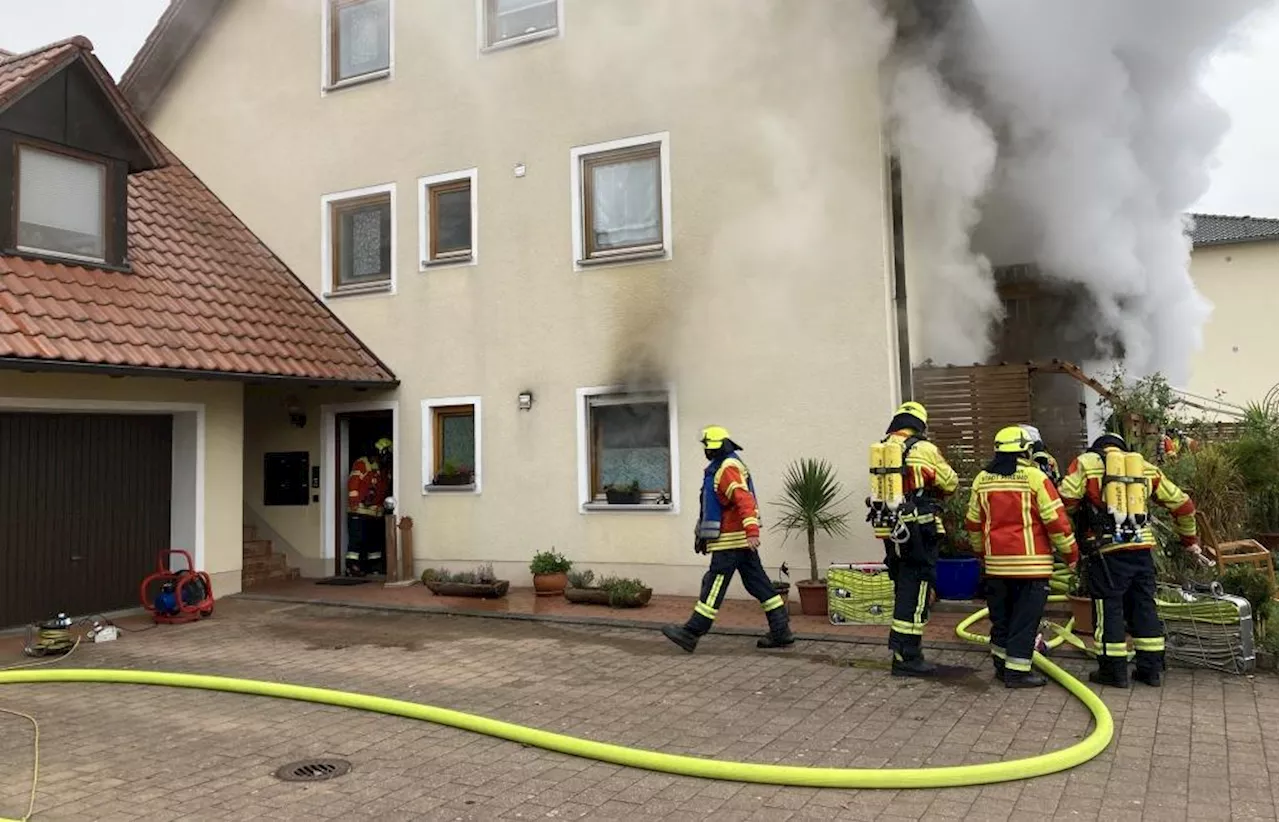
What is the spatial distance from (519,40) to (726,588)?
7045 mm

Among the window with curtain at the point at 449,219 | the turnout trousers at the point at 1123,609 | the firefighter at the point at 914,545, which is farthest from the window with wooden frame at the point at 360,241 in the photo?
the turnout trousers at the point at 1123,609

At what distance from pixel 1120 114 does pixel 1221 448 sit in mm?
3985

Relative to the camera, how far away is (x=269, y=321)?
1060 centimetres

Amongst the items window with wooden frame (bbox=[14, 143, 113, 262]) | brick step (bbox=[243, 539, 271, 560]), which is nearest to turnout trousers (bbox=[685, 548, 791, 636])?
brick step (bbox=[243, 539, 271, 560])

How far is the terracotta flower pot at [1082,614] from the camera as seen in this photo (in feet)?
23.5

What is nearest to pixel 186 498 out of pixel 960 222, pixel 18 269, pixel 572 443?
pixel 18 269

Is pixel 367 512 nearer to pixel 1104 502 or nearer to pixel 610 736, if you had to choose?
pixel 610 736

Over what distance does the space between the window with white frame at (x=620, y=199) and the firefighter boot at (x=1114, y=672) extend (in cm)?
597

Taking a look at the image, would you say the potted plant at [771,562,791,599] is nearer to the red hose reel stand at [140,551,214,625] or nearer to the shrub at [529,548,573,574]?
the shrub at [529,548,573,574]

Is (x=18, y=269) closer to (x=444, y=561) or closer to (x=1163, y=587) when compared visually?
(x=444, y=561)

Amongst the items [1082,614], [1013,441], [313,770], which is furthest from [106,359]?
[1082,614]

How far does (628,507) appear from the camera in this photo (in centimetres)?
1003

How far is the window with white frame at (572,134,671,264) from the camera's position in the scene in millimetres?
10172

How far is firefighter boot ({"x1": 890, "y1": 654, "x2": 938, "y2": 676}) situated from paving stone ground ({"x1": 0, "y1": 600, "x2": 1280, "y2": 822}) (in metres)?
0.12
